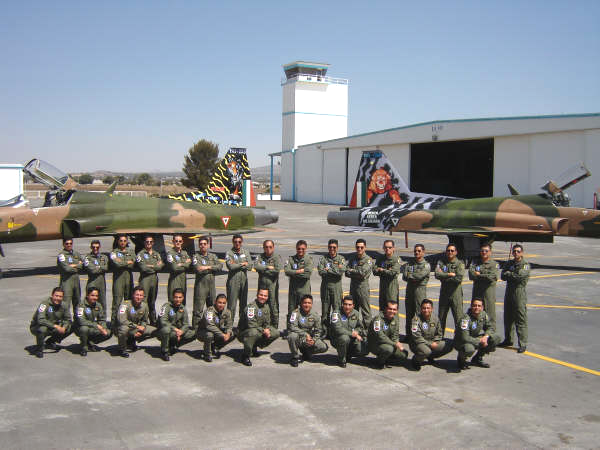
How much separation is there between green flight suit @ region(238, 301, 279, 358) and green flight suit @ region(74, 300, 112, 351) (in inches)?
88.7

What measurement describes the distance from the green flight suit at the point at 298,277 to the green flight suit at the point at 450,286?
2.18m

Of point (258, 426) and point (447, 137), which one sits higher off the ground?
point (447, 137)

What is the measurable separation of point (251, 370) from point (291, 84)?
58241mm

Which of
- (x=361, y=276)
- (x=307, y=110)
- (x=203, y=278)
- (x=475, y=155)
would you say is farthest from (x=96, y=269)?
(x=307, y=110)

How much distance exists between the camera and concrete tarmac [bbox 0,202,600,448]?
18.1ft

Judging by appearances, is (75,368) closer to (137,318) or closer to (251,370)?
(137,318)

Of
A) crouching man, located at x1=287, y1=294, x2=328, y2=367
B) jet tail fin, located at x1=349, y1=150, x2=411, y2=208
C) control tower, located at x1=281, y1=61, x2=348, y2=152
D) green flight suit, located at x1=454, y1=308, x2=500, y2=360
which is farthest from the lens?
control tower, located at x1=281, y1=61, x2=348, y2=152

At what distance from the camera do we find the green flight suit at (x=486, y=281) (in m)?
8.70

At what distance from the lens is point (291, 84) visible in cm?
6269

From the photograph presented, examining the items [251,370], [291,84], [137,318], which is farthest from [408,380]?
[291,84]

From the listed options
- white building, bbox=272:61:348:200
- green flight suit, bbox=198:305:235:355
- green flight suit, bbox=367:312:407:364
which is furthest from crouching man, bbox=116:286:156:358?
white building, bbox=272:61:348:200

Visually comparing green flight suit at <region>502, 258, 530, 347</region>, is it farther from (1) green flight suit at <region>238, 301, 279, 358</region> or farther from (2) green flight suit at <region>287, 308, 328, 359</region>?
(1) green flight suit at <region>238, 301, 279, 358</region>

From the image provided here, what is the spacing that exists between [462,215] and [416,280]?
31.8ft

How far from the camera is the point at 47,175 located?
15609 mm
